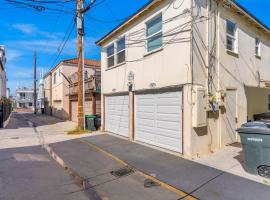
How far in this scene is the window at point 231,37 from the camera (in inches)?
342

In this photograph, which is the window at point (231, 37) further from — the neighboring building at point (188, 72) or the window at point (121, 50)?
the window at point (121, 50)

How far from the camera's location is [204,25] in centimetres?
741

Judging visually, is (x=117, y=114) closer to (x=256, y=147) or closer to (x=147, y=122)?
(x=147, y=122)

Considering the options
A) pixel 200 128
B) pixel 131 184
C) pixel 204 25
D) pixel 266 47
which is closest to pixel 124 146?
pixel 200 128

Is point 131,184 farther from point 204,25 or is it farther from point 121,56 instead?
point 121,56

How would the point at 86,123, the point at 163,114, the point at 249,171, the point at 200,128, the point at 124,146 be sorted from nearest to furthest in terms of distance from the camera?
the point at 249,171
the point at 200,128
the point at 163,114
the point at 124,146
the point at 86,123

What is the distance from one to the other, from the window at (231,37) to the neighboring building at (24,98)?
8231 centimetres

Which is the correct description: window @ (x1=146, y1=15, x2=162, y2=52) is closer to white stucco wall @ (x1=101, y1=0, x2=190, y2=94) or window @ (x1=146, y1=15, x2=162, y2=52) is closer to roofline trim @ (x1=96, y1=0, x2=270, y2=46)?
white stucco wall @ (x1=101, y1=0, x2=190, y2=94)

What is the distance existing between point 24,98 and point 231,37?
89166 mm

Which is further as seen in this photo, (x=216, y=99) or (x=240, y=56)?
(x=240, y=56)

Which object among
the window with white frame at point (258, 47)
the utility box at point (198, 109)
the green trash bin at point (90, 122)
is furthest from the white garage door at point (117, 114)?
the window with white frame at point (258, 47)

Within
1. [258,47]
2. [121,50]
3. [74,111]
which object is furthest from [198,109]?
[74,111]

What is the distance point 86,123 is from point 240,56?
32.6ft

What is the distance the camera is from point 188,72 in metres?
6.99
